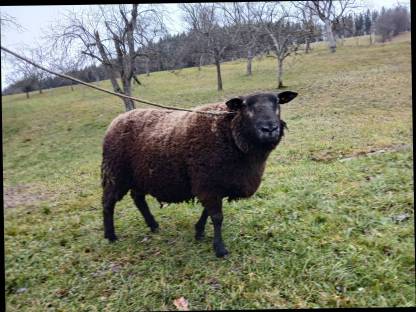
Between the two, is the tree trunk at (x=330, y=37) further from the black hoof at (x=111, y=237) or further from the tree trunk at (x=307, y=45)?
the black hoof at (x=111, y=237)

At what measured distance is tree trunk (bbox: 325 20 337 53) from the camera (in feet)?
11.7

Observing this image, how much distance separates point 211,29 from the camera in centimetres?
349

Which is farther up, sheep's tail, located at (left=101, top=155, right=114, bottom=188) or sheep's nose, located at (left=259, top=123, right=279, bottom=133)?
sheep's nose, located at (left=259, top=123, right=279, bottom=133)

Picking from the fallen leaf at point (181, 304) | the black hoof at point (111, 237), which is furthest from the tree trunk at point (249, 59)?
the fallen leaf at point (181, 304)

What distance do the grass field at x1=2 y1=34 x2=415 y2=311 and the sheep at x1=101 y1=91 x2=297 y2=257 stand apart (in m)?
0.32

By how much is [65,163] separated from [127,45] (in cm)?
164

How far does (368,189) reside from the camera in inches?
135

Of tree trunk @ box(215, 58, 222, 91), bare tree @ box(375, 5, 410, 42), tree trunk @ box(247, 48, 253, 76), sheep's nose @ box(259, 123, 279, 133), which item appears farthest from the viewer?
tree trunk @ box(215, 58, 222, 91)

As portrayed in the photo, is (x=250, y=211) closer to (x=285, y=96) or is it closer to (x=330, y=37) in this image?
(x=285, y=96)

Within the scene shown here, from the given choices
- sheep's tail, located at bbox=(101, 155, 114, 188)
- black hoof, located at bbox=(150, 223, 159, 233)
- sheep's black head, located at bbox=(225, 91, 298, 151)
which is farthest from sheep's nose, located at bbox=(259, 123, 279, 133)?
sheep's tail, located at bbox=(101, 155, 114, 188)

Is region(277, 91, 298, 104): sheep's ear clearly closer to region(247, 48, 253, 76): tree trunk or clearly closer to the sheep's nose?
the sheep's nose

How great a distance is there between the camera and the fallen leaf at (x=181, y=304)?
2555 millimetres

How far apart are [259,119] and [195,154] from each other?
609mm

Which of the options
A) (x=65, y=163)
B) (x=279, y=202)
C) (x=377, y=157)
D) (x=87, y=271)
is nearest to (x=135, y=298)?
(x=87, y=271)
